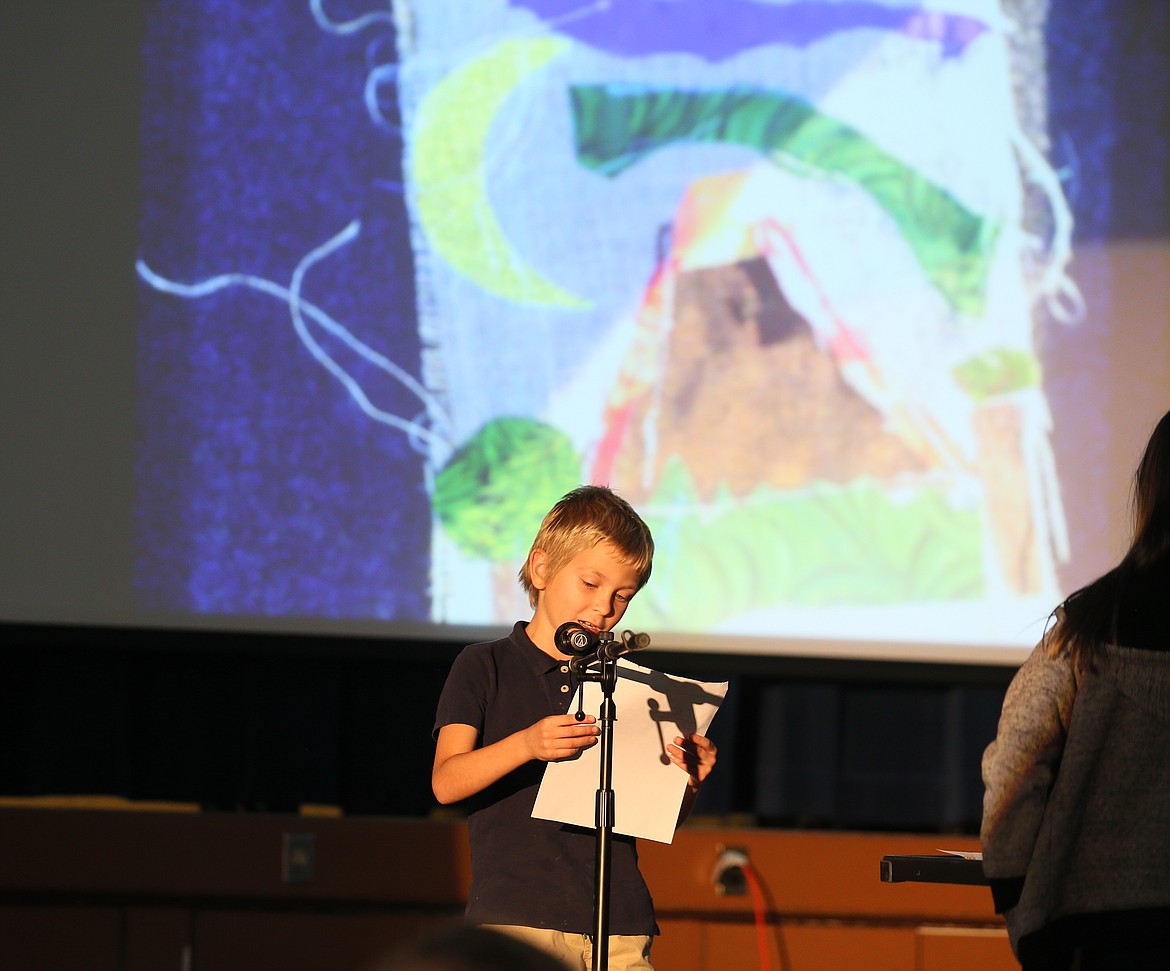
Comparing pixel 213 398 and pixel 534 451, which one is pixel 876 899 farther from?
pixel 213 398

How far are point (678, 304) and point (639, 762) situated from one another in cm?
191

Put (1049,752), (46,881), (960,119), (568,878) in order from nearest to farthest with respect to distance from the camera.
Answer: (1049,752)
(568,878)
(46,881)
(960,119)

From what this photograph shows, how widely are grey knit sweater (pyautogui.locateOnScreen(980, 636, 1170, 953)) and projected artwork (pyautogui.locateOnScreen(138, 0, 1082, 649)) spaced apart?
1.99 m

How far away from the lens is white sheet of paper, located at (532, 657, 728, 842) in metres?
1.75

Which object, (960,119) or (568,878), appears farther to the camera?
(960,119)

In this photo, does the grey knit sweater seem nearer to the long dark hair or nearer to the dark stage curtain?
the long dark hair

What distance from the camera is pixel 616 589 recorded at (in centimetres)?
188

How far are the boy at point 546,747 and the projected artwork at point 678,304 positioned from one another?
144 cm

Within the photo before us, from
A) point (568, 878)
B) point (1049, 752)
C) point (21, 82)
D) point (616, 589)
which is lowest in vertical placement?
point (568, 878)

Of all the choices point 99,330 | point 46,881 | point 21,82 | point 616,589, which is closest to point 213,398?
point 99,330

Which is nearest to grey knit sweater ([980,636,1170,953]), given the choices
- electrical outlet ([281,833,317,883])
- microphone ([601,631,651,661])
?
microphone ([601,631,651,661])

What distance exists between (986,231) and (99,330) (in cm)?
239

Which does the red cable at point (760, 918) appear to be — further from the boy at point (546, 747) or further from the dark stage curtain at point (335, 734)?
the boy at point (546, 747)

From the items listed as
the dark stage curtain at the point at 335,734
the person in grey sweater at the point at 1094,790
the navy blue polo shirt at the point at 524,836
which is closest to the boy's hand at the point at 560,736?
the navy blue polo shirt at the point at 524,836
